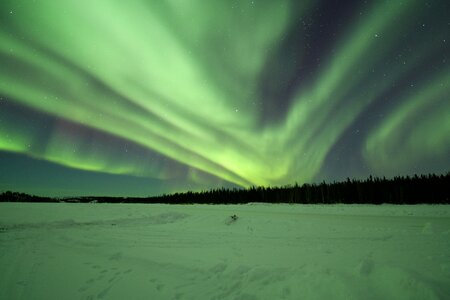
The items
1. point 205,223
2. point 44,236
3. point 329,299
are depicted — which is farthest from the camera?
point 205,223

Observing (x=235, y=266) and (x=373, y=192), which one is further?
(x=373, y=192)

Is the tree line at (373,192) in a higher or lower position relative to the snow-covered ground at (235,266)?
higher

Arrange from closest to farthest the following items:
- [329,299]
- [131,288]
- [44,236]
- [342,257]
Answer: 1. [329,299]
2. [131,288]
3. [342,257]
4. [44,236]

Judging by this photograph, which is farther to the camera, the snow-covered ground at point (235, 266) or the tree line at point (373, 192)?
the tree line at point (373, 192)

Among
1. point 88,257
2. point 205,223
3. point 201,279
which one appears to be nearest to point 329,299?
point 201,279

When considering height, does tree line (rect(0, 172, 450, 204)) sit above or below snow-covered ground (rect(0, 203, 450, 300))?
above

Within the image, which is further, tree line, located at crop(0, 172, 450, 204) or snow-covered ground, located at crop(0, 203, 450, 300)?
tree line, located at crop(0, 172, 450, 204)

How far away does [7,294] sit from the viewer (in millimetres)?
5582

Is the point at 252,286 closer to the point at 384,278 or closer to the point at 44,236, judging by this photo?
the point at 384,278

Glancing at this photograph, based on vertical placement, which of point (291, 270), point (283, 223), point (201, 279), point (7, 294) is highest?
point (283, 223)

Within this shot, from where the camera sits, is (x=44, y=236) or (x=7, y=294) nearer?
(x=7, y=294)

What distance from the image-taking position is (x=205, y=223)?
632 inches

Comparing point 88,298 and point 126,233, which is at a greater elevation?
point 126,233

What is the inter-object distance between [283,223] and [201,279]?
29.1ft
